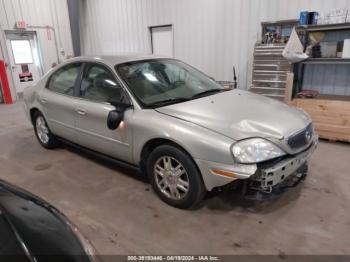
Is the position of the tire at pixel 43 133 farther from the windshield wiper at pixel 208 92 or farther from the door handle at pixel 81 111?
the windshield wiper at pixel 208 92

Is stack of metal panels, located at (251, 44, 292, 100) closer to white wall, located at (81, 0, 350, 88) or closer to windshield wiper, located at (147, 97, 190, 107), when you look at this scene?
white wall, located at (81, 0, 350, 88)

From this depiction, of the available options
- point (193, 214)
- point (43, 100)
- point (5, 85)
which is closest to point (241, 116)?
point (193, 214)

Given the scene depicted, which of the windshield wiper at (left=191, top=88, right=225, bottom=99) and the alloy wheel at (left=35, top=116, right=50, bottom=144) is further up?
the windshield wiper at (left=191, top=88, right=225, bottom=99)

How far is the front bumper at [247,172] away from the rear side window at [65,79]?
1943 millimetres

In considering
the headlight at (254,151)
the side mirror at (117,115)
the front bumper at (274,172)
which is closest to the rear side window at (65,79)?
the side mirror at (117,115)

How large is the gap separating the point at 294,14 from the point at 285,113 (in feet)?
10.7

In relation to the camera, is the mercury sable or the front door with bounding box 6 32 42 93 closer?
the mercury sable

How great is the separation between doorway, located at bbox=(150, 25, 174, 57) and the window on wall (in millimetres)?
3914

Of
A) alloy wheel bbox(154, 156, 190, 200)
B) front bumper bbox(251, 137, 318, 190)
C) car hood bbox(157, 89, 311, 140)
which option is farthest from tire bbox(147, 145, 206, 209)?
front bumper bbox(251, 137, 318, 190)

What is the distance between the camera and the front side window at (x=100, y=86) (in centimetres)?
269

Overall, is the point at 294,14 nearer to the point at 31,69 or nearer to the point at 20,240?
the point at 20,240

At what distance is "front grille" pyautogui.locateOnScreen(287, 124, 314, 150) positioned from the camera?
2.18 metres

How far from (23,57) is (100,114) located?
6.93 metres

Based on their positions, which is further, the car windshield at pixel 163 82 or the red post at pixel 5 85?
the red post at pixel 5 85
